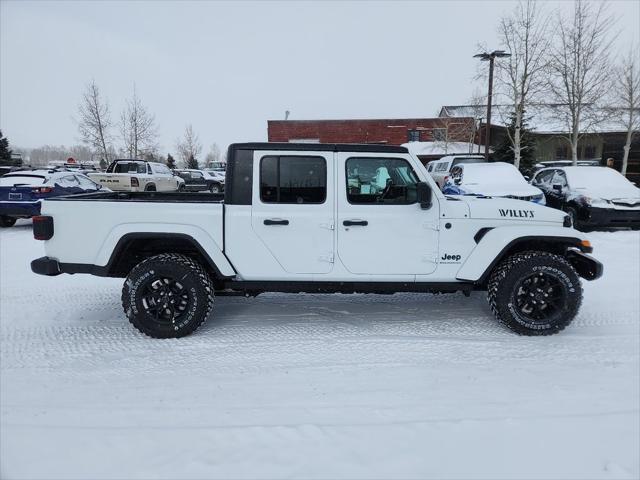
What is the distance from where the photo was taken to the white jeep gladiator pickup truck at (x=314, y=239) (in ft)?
14.0

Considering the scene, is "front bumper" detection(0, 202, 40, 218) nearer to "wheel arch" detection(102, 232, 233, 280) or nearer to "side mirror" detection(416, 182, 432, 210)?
"wheel arch" detection(102, 232, 233, 280)

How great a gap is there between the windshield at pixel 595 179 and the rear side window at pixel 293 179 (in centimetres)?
965

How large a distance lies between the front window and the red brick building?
36538 mm

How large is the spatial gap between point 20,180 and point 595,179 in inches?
568

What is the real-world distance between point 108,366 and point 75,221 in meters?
1.43

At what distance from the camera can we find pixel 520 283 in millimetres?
4383

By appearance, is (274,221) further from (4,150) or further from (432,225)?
(4,150)

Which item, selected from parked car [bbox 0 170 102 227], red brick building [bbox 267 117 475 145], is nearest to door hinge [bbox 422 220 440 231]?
parked car [bbox 0 170 102 227]

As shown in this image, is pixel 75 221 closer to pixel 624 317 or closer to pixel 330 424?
pixel 330 424

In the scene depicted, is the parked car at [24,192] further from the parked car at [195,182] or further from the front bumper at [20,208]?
the parked car at [195,182]

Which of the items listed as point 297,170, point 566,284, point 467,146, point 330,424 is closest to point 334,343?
point 330,424

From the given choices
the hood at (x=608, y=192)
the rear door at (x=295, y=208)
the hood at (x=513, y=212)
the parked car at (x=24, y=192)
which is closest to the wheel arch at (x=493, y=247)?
the hood at (x=513, y=212)

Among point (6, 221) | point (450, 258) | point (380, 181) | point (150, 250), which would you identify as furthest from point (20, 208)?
point (450, 258)

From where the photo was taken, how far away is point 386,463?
258cm
